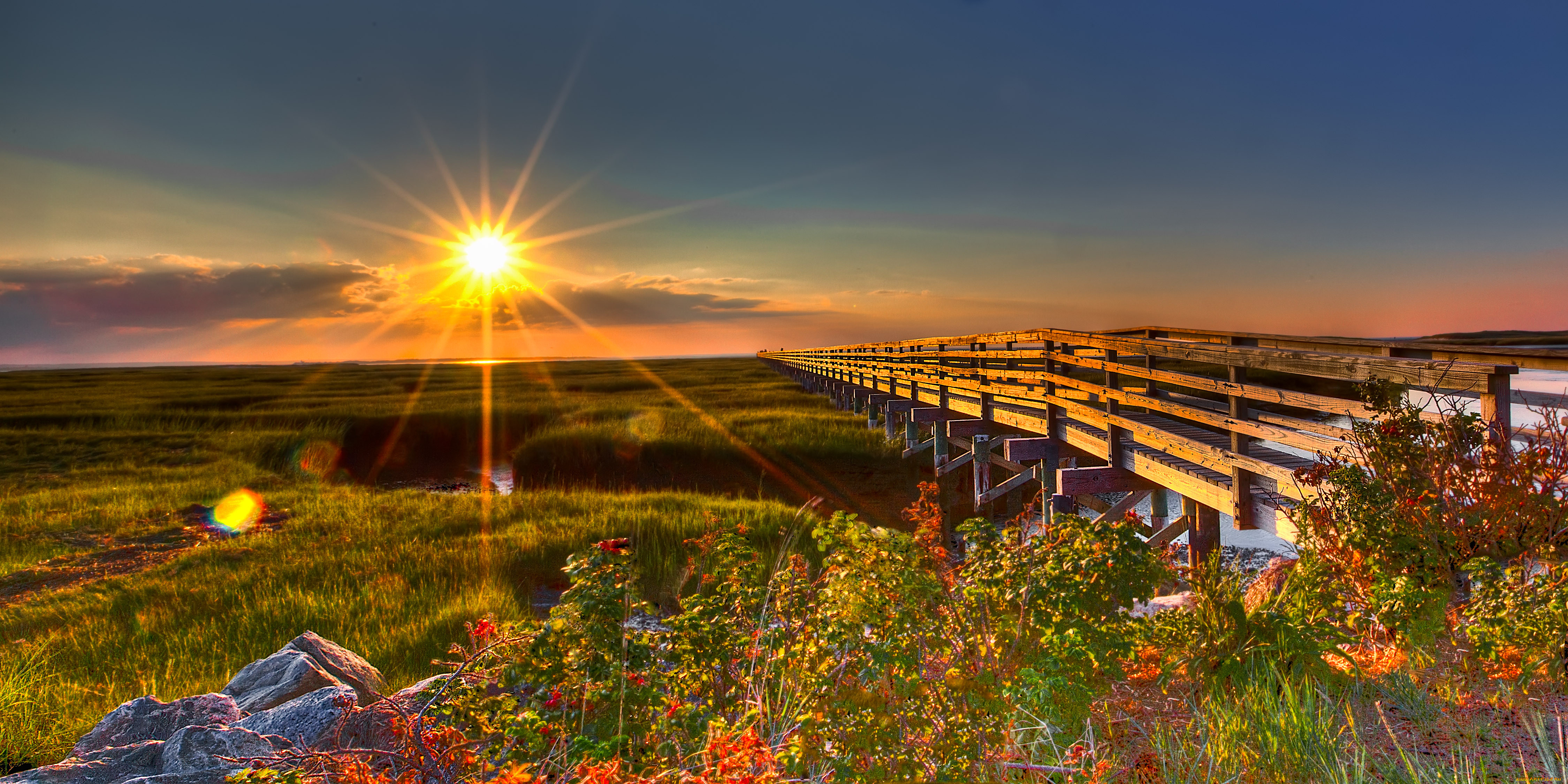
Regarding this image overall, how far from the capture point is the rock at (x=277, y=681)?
4.23 meters

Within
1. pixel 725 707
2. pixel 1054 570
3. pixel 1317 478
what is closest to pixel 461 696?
pixel 725 707

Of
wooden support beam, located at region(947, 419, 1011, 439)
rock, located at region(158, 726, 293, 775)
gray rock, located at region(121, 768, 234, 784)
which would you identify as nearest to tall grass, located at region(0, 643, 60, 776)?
rock, located at region(158, 726, 293, 775)

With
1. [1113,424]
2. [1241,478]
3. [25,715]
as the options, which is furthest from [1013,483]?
[25,715]

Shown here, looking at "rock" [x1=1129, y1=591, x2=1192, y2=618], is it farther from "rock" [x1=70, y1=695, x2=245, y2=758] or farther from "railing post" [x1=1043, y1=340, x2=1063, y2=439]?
"rock" [x1=70, y1=695, x2=245, y2=758]

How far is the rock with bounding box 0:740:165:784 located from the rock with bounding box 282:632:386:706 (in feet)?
3.87

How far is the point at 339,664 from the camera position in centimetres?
484

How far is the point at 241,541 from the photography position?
10289 mm

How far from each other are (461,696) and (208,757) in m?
1.32

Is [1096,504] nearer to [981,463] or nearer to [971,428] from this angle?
[981,463]

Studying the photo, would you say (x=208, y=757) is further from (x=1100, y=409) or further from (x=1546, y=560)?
(x=1100, y=409)

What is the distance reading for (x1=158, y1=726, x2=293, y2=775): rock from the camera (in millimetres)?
3238

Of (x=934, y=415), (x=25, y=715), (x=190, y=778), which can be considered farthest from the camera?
(x=934, y=415)

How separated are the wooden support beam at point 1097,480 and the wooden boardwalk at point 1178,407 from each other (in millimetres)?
18

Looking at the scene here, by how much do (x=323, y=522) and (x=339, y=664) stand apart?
811 centimetres
